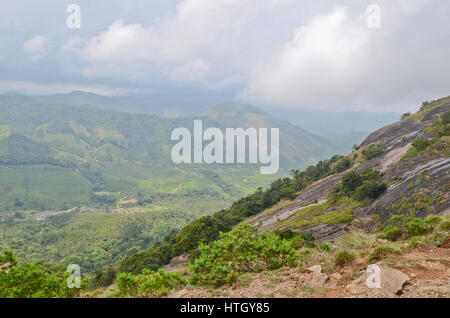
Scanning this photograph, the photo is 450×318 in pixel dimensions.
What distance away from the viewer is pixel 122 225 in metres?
103

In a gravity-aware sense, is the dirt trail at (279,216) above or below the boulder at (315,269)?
below

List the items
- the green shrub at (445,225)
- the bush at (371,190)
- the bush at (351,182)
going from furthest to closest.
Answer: the bush at (351,182) < the bush at (371,190) < the green shrub at (445,225)

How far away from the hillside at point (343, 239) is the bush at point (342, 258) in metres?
0.03

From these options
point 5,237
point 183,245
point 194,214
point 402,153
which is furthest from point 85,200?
point 402,153

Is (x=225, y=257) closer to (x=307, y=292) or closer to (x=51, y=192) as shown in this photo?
(x=307, y=292)

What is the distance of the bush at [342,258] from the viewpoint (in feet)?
28.7

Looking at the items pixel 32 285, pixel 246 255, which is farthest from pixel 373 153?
pixel 32 285

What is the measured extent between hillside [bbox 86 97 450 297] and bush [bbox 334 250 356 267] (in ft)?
0.10

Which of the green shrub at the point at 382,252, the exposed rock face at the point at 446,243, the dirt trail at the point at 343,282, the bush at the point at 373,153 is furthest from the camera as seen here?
the bush at the point at 373,153

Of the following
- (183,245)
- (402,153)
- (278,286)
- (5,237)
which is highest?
(402,153)

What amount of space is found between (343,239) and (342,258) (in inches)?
119

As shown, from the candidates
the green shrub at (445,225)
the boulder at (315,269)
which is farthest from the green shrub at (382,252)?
the green shrub at (445,225)

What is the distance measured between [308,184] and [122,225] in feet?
266

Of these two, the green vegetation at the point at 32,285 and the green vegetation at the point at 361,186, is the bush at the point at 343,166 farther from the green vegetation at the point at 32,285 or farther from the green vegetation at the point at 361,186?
the green vegetation at the point at 32,285
